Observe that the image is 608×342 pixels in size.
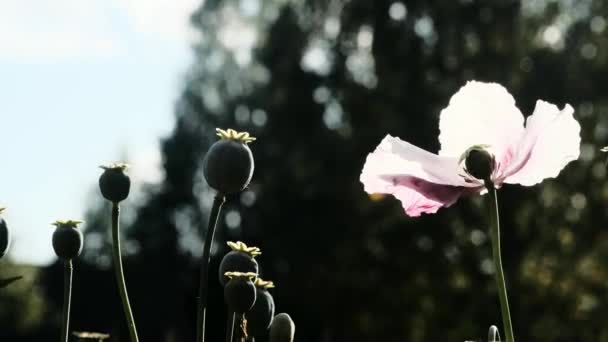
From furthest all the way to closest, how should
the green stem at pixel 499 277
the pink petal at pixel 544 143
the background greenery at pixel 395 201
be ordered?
1. the background greenery at pixel 395 201
2. the pink petal at pixel 544 143
3. the green stem at pixel 499 277

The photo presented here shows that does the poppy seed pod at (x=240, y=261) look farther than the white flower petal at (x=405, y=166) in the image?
No

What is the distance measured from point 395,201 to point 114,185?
13765mm

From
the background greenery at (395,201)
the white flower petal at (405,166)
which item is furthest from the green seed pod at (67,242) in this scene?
the background greenery at (395,201)

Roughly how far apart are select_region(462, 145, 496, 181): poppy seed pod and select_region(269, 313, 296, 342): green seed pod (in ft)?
0.81

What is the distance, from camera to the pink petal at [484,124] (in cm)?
110

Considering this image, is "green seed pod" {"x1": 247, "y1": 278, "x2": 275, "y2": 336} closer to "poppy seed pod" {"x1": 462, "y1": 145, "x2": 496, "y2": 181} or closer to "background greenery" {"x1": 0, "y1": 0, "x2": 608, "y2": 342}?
"poppy seed pod" {"x1": 462, "y1": 145, "x2": 496, "y2": 181}

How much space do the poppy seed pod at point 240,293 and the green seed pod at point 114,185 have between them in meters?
0.16

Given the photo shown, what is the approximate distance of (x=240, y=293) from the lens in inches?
35.8

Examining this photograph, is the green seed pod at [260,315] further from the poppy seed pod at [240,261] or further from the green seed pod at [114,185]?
the green seed pod at [114,185]

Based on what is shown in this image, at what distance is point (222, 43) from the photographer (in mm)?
18797

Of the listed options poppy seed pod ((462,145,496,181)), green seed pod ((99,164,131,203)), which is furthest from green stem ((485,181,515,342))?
green seed pod ((99,164,131,203))

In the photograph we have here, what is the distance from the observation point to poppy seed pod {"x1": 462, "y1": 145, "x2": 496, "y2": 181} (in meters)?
0.96

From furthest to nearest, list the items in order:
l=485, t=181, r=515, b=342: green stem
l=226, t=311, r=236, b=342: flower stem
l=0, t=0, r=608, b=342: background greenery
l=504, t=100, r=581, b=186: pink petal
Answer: l=0, t=0, r=608, b=342: background greenery
l=504, t=100, r=581, b=186: pink petal
l=226, t=311, r=236, b=342: flower stem
l=485, t=181, r=515, b=342: green stem

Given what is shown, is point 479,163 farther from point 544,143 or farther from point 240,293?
point 240,293
